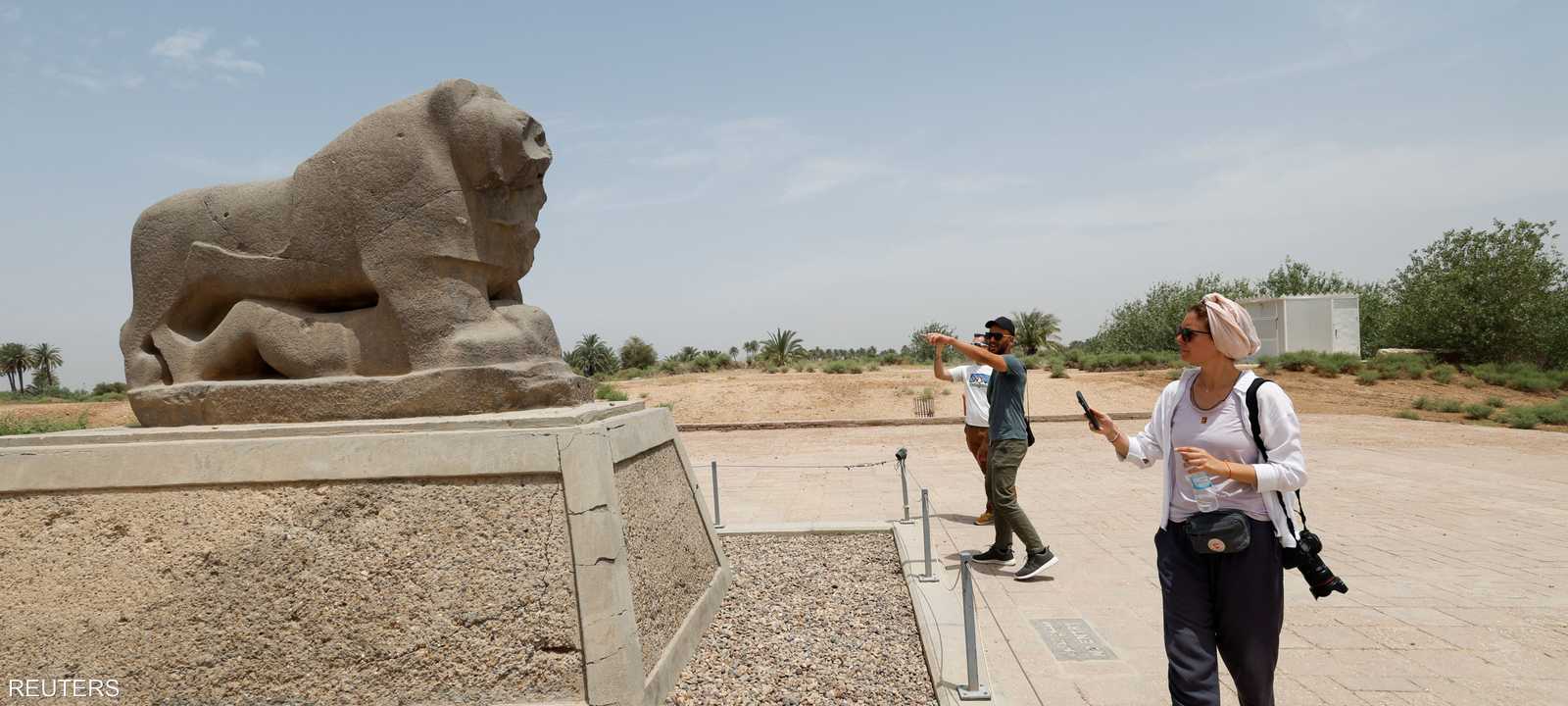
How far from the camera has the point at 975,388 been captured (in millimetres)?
6824

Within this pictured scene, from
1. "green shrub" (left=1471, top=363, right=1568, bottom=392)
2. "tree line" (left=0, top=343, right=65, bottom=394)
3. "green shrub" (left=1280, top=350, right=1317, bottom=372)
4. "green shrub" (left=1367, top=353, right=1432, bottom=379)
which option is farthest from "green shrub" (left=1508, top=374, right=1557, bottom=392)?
"tree line" (left=0, top=343, right=65, bottom=394)

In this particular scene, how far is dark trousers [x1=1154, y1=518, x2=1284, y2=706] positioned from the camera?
2.45 meters

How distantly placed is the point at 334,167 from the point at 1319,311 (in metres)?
31.9

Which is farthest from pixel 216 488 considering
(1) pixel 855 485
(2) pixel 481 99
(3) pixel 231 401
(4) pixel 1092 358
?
(4) pixel 1092 358

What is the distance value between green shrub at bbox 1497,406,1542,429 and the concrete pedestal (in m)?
18.9

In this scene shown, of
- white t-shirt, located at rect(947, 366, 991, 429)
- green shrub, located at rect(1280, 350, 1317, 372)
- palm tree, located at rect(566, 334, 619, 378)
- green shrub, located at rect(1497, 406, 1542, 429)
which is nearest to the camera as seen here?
white t-shirt, located at rect(947, 366, 991, 429)

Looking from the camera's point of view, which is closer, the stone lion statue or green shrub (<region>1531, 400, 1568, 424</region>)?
the stone lion statue

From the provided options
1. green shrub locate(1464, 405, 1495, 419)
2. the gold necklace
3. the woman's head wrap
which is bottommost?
green shrub locate(1464, 405, 1495, 419)

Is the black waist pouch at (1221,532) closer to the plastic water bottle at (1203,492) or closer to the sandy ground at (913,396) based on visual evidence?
the plastic water bottle at (1203,492)

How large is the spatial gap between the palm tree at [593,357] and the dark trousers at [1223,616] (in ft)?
130

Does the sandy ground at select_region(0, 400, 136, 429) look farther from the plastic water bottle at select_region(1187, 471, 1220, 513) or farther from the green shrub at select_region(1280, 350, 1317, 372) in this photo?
the green shrub at select_region(1280, 350, 1317, 372)

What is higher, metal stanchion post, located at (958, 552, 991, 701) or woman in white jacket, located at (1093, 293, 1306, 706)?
woman in white jacket, located at (1093, 293, 1306, 706)

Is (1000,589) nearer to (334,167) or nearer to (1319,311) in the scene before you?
(334,167)

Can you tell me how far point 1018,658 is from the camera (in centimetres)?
388
